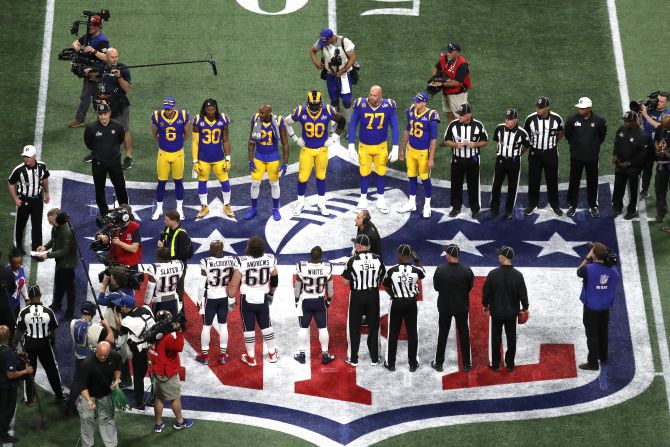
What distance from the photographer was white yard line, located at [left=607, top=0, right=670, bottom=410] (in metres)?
23.3

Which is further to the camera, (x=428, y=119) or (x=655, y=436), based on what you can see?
(x=428, y=119)

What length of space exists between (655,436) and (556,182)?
5149 mm

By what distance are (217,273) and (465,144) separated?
4.93 meters

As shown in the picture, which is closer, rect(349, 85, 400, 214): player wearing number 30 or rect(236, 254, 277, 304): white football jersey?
rect(236, 254, 277, 304): white football jersey

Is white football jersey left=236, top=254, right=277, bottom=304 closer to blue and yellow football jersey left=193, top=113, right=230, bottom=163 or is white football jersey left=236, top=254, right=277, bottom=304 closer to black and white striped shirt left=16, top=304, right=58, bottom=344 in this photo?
black and white striped shirt left=16, top=304, right=58, bottom=344

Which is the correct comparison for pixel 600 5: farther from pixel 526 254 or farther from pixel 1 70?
pixel 1 70

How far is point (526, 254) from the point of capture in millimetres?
25109

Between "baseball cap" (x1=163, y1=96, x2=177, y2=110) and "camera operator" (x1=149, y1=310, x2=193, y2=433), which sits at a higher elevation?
"baseball cap" (x1=163, y1=96, x2=177, y2=110)

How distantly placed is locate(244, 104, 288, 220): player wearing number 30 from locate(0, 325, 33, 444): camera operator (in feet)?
18.0

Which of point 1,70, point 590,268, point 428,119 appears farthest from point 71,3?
point 590,268

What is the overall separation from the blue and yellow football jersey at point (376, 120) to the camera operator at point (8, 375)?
6931mm

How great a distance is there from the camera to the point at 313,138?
25531 mm

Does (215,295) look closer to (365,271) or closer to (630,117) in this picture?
(365,271)

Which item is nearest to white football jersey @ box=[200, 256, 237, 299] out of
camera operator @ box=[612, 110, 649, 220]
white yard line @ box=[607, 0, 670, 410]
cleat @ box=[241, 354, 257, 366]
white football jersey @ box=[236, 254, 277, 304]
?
white football jersey @ box=[236, 254, 277, 304]
